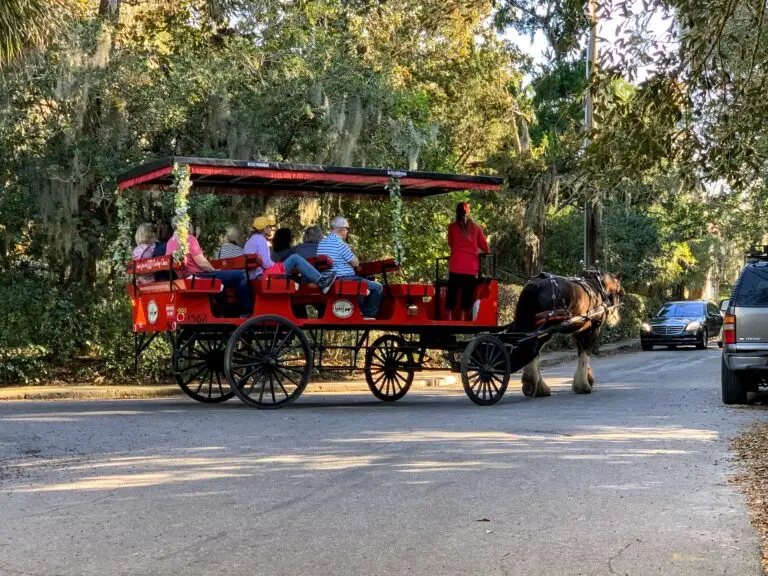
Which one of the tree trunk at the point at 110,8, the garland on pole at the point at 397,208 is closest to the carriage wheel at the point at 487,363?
the garland on pole at the point at 397,208

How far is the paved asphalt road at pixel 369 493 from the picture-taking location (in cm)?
616

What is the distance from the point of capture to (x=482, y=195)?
33281 millimetres

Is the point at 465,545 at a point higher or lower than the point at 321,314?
lower

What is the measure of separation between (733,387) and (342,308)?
18.9ft

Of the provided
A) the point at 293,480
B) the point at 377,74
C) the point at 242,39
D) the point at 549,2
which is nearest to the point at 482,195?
the point at 377,74

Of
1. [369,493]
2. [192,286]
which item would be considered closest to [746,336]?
[192,286]

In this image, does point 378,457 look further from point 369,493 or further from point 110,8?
point 110,8

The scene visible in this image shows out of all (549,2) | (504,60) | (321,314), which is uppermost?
(504,60)

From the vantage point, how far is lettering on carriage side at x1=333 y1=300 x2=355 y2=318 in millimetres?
14188

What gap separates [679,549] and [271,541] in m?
2.42

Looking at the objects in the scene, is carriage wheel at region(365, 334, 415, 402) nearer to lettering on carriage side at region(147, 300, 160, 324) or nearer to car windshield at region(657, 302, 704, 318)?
lettering on carriage side at region(147, 300, 160, 324)

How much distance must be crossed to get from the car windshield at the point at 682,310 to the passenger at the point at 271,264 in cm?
2464

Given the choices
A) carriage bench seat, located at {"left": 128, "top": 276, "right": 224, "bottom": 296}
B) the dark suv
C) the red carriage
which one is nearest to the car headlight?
the dark suv

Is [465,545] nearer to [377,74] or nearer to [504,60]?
[377,74]
